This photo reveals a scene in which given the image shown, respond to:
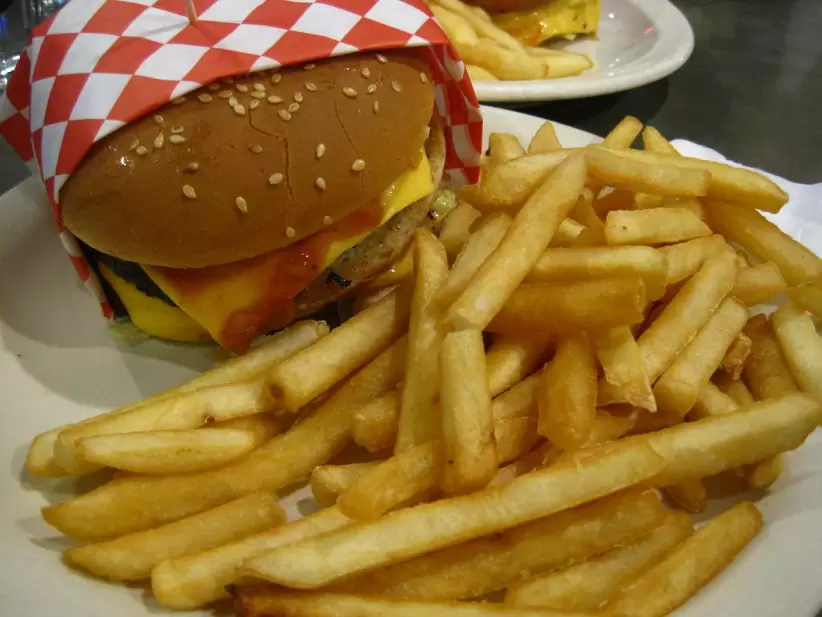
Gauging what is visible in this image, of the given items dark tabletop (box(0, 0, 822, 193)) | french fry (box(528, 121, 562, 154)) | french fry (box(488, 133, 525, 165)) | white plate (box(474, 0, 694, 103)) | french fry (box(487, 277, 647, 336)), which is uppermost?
french fry (box(487, 277, 647, 336))

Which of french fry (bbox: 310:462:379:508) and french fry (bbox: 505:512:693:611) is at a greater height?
french fry (bbox: 310:462:379:508)

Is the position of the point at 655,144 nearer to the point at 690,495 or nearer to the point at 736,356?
the point at 736,356

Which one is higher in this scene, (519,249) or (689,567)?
(519,249)

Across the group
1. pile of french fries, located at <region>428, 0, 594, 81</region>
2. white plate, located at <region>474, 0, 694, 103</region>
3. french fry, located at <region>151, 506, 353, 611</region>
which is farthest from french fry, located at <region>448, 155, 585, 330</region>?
pile of french fries, located at <region>428, 0, 594, 81</region>

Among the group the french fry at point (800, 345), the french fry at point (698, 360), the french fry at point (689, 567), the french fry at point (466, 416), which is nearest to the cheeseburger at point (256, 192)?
the french fry at point (466, 416)

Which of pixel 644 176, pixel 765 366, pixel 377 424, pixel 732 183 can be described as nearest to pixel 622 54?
pixel 732 183

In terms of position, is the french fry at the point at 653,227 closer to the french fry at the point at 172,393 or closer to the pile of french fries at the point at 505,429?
the pile of french fries at the point at 505,429

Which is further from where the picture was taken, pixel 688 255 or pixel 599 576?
pixel 688 255

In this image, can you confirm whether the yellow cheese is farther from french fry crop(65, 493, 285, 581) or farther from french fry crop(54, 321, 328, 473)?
french fry crop(65, 493, 285, 581)
